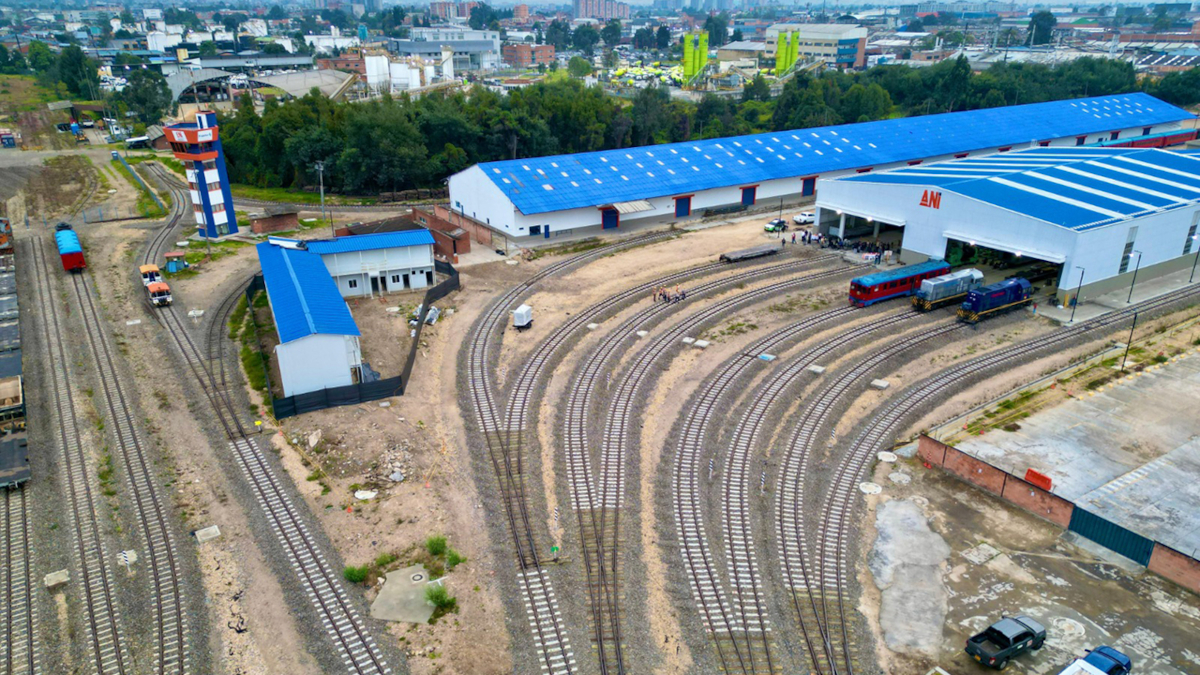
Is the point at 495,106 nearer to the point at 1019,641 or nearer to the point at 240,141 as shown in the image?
the point at 240,141

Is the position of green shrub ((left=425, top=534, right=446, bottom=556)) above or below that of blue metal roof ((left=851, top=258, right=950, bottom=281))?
below

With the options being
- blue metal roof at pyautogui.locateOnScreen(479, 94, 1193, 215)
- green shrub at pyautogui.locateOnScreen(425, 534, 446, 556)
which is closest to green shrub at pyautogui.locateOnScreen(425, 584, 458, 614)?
green shrub at pyautogui.locateOnScreen(425, 534, 446, 556)

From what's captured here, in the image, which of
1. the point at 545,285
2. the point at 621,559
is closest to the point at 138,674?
the point at 621,559

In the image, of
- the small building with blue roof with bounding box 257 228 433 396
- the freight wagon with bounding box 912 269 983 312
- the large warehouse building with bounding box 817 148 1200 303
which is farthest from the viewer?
the large warehouse building with bounding box 817 148 1200 303

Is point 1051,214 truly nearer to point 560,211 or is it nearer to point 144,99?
point 560,211

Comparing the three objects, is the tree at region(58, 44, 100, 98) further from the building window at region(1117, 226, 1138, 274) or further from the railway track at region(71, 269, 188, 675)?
the building window at region(1117, 226, 1138, 274)

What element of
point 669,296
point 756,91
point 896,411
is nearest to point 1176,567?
point 896,411
